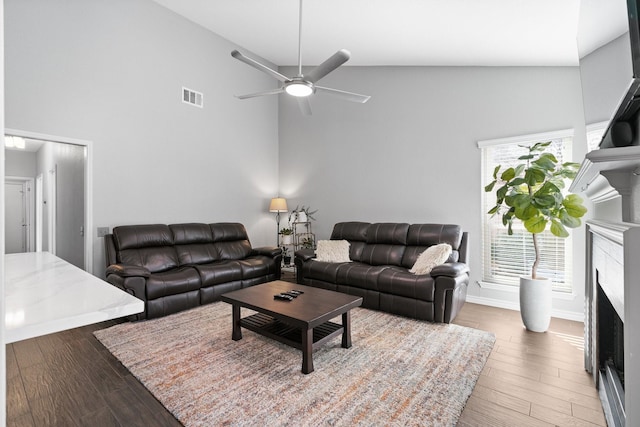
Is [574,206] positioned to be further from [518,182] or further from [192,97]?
[192,97]

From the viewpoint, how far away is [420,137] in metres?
4.70

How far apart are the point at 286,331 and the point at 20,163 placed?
654 centimetres

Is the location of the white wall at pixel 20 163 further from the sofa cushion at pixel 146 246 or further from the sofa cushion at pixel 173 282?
the sofa cushion at pixel 173 282

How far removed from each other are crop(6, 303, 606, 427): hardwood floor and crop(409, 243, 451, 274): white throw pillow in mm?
1006

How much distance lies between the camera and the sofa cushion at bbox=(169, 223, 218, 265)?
4359 mm

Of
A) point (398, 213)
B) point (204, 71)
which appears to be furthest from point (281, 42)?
point (398, 213)

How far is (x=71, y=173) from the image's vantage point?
4508 millimetres

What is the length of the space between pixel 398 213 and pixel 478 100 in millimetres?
1888

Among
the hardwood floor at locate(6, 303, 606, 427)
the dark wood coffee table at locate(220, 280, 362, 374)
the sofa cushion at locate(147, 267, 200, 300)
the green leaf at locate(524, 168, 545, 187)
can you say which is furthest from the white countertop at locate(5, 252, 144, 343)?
the green leaf at locate(524, 168, 545, 187)

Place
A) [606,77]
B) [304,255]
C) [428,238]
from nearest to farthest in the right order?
[606,77] < [428,238] < [304,255]

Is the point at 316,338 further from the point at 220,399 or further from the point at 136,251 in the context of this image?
the point at 136,251

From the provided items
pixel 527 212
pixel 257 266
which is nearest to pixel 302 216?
pixel 257 266

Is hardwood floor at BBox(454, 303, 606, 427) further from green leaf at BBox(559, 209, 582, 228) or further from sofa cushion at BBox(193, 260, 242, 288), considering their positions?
sofa cushion at BBox(193, 260, 242, 288)

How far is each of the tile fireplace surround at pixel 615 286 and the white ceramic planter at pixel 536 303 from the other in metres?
0.69
